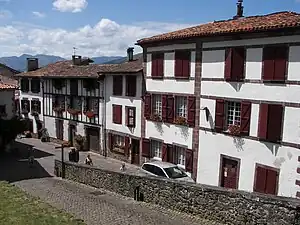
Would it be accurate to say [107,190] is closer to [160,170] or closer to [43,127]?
[160,170]

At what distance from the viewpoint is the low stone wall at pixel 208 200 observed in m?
12.0

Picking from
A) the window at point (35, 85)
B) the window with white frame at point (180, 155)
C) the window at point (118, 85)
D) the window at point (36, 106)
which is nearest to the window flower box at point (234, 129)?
the window with white frame at point (180, 155)

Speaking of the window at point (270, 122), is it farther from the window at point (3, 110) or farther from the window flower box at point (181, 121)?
the window at point (3, 110)

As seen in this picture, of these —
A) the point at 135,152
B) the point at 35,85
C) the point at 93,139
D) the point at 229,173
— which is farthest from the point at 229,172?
the point at 35,85

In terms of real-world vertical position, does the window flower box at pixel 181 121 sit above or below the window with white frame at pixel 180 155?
above

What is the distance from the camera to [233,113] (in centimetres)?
2002

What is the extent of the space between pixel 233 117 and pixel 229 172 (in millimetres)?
3194

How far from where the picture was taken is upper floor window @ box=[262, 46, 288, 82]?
1692cm

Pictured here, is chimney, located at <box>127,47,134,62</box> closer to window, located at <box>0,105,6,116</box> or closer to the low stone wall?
window, located at <box>0,105,6,116</box>

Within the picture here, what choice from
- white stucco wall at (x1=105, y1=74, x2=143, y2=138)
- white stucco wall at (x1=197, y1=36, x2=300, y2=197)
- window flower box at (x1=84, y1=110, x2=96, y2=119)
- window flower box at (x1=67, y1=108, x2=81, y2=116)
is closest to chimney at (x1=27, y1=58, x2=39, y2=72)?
window flower box at (x1=67, y1=108, x2=81, y2=116)

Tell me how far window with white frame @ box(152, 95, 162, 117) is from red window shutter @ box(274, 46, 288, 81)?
31.7 feet

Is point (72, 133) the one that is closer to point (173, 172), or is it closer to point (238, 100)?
point (173, 172)

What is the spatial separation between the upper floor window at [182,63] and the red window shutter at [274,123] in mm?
6395

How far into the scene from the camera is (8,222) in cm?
1198
